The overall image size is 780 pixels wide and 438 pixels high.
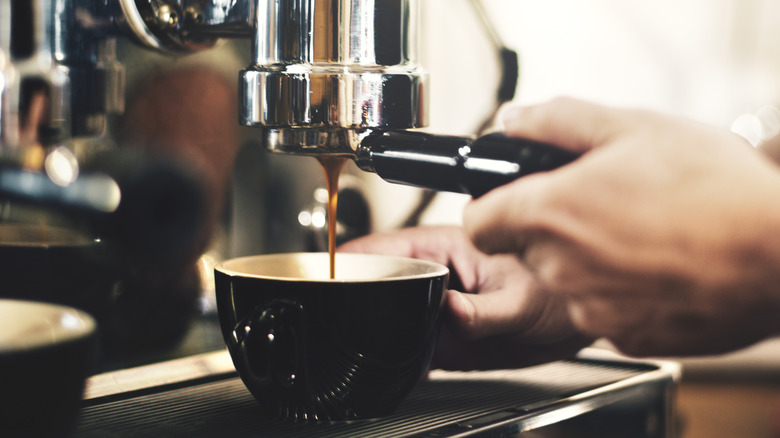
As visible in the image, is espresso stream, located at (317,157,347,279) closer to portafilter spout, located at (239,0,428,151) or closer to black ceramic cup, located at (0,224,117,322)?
portafilter spout, located at (239,0,428,151)

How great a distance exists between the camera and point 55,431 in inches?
11.2

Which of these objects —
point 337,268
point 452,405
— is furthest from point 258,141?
point 452,405

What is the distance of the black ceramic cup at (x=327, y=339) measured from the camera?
364 mm

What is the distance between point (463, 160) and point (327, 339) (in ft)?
0.37

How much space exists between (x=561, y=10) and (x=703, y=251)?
2.67ft

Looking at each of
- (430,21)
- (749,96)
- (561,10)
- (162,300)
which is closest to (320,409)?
(162,300)

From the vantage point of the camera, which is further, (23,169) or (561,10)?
(561,10)

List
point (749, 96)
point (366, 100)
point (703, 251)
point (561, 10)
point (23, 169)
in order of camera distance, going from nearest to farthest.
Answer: point (703, 251), point (366, 100), point (23, 169), point (561, 10), point (749, 96)

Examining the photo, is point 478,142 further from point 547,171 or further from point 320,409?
point 320,409

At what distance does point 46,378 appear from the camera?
0.28m

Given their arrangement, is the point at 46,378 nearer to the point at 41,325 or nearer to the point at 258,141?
the point at 41,325

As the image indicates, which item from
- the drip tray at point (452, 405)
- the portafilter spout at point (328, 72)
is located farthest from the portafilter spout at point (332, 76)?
the drip tray at point (452, 405)

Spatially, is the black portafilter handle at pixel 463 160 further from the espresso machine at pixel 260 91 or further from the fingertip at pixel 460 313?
the fingertip at pixel 460 313

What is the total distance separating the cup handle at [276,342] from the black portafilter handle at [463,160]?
0.26ft
